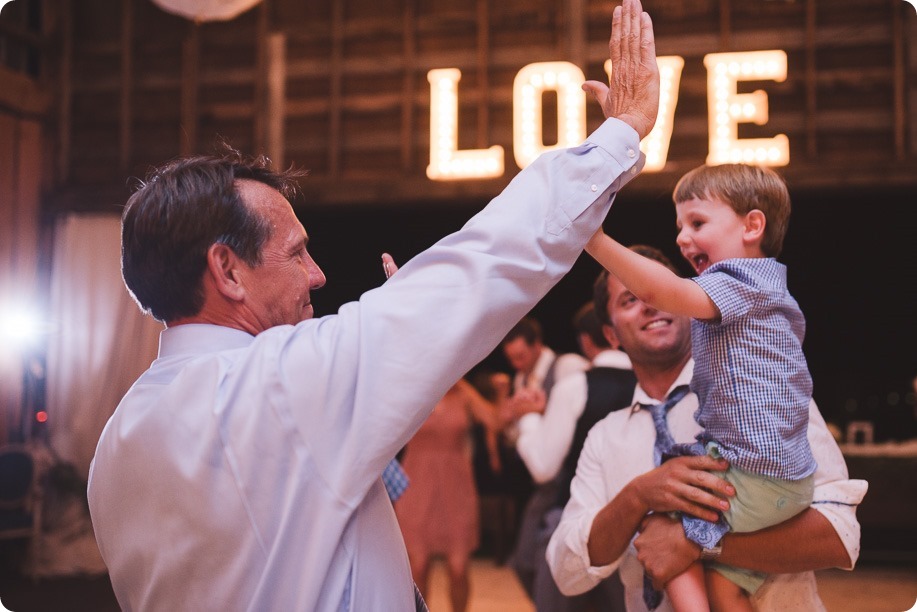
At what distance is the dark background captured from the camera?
8125mm

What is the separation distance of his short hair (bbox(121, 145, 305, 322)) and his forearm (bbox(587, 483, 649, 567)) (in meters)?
0.91

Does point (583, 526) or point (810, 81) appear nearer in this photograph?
point (583, 526)

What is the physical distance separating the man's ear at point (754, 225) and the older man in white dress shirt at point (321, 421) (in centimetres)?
68

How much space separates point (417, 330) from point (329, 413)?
16cm

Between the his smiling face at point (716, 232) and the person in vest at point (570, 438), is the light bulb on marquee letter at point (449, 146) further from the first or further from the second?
the his smiling face at point (716, 232)

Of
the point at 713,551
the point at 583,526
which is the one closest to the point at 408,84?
the point at 583,526

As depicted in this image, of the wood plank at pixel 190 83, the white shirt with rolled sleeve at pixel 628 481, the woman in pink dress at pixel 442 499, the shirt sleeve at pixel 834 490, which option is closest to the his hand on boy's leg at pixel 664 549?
the white shirt with rolled sleeve at pixel 628 481

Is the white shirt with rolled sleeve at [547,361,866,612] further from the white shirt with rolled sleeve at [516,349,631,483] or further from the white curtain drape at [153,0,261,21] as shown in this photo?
the white curtain drape at [153,0,261,21]

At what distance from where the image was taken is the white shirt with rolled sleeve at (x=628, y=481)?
173 cm

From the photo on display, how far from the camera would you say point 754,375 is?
164 centimetres

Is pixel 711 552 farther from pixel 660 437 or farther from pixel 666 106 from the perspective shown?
pixel 666 106

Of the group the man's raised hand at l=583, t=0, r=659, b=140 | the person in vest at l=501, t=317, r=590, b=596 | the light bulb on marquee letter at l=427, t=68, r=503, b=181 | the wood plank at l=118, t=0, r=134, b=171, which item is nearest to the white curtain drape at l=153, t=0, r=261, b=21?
the light bulb on marquee letter at l=427, t=68, r=503, b=181

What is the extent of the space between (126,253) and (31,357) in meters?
7.49

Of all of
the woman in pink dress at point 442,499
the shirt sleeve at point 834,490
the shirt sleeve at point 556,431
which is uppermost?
the shirt sleeve at point 834,490
